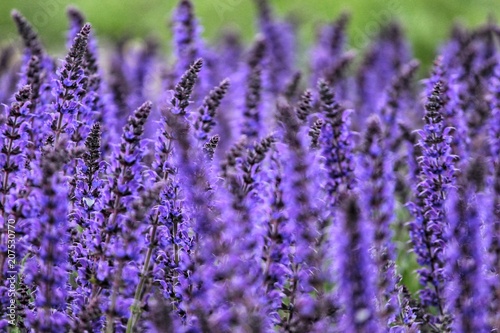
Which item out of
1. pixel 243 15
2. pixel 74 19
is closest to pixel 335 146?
pixel 74 19

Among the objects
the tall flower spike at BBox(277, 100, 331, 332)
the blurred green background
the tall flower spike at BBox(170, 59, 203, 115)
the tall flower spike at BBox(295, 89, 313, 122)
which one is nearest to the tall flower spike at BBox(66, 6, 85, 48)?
the tall flower spike at BBox(170, 59, 203, 115)

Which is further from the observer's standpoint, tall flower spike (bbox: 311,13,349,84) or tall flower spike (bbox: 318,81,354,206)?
tall flower spike (bbox: 311,13,349,84)

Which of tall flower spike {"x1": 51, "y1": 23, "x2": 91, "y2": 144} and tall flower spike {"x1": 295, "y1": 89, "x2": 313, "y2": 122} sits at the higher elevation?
tall flower spike {"x1": 51, "y1": 23, "x2": 91, "y2": 144}

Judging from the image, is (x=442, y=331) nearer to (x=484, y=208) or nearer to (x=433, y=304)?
(x=433, y=304)

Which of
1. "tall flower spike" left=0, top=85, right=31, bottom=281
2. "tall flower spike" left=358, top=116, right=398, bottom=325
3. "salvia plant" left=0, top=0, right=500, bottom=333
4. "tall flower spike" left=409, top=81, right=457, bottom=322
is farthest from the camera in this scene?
"tall flower spike" left=409, top=81, right=457, bottom=322

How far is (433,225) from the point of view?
11.5ft

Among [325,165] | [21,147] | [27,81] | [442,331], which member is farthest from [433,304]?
[27,81]

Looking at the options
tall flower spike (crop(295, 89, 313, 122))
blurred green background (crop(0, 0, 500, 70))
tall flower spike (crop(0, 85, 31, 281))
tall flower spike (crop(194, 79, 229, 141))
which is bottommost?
tall flower spike (crop(0, 85, 31, 281))

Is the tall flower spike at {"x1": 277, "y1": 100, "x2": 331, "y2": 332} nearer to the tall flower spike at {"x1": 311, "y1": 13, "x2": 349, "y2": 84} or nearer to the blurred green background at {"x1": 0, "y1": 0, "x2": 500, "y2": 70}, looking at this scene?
the tall flower spike at {"x1": 311, "y1": 13, "x2": 349, "y2": 84}

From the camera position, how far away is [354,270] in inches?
89.7

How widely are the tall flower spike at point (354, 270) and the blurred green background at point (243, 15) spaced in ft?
35.0

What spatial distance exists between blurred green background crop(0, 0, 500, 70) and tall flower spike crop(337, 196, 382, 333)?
35.0ft

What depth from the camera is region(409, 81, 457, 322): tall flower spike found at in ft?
11.5

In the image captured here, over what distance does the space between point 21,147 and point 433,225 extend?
1.80 m
